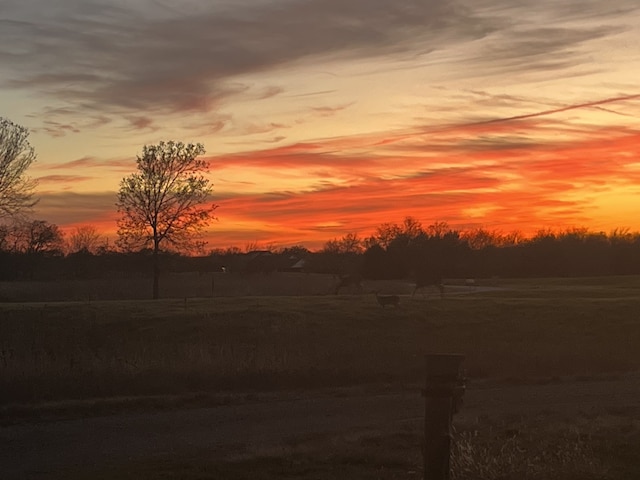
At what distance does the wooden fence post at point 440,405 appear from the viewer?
6742mm

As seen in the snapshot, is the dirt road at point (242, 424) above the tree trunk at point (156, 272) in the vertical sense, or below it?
below

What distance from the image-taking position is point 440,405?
679cm

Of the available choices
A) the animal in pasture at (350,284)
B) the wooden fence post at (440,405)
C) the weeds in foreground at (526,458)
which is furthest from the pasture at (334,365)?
the animal in pasture at (350,284)

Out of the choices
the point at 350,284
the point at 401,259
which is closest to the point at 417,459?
the point at 350,284

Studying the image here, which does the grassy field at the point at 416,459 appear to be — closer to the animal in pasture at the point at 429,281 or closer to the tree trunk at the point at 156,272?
the animal in pasture at the point at 429,281

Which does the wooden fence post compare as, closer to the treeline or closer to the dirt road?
the dirt road

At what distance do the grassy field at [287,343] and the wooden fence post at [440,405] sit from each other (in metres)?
15.1

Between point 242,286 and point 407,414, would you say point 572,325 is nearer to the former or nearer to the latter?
point 407,414

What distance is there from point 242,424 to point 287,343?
42.6 feet

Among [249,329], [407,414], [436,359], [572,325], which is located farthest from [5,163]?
[436,359]

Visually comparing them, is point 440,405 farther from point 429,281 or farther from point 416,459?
point 429,281

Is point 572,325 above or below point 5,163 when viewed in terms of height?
below

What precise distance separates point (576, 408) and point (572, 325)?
62.3 ft

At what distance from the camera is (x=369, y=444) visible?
1239 cm
